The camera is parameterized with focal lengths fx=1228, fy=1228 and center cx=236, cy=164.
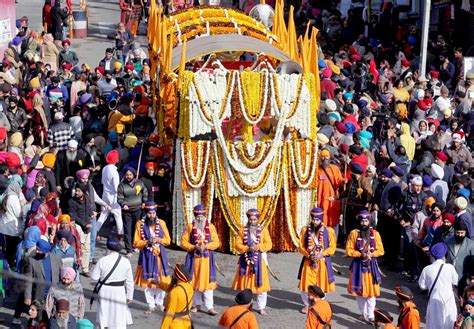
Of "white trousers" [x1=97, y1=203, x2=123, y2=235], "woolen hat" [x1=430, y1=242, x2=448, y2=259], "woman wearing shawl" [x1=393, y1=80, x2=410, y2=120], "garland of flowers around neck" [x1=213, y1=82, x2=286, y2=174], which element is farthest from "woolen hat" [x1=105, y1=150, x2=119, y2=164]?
"woman wearing shawl" [x1=393, y1=80, x2=410, y2=120]

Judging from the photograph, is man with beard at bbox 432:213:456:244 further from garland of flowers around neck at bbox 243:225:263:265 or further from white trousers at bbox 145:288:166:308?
white trousers at bbox 145:288:166:308

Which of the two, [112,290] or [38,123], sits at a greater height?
[38,123]

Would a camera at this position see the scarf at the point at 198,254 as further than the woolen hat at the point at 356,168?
No

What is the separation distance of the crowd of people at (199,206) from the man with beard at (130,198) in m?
0.02

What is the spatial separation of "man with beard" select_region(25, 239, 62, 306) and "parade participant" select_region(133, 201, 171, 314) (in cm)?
123

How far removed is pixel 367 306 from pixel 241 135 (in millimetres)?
3675

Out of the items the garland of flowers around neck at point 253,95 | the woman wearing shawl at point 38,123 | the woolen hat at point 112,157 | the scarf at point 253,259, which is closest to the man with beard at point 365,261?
the scarf at point 253,259

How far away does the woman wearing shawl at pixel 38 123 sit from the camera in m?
22.2

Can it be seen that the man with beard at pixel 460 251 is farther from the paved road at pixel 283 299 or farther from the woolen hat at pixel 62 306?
the woolen hat at pixel 62 306

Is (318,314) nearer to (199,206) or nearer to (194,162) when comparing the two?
(199,206)

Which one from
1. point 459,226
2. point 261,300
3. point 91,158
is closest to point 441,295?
point 459,226

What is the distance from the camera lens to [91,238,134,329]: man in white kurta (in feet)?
48.5

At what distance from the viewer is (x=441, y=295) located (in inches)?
592

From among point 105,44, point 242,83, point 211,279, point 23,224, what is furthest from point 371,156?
point 105,44
